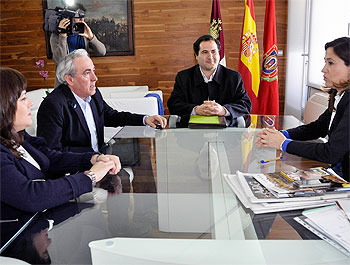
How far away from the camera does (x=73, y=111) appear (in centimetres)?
221

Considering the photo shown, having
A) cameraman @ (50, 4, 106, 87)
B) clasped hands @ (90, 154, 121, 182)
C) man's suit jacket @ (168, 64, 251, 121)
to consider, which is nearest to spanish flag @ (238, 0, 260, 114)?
man's suit jacket @ (168, 64, 251, 121)

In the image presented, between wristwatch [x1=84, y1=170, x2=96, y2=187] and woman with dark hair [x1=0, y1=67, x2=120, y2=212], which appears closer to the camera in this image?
woman with dark hair [x1=0, y1=67, x2=120, y2=212]

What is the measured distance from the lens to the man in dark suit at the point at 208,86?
283 centimetres

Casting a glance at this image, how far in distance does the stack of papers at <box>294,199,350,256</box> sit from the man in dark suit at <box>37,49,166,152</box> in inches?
56.3

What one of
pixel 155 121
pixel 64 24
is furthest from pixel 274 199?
pixel 64 24

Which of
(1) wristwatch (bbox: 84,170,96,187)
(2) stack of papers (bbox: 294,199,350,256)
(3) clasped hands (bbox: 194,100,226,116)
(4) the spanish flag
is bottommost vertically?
(2) stack of papers (bbox: 294,199,350,256)

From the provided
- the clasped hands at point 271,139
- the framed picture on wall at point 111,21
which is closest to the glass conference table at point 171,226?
the clasped hands at point 271,139

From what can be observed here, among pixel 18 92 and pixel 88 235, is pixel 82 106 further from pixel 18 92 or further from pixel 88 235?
pixel 88 235

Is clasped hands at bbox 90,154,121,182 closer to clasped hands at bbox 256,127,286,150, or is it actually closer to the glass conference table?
the glass conference table

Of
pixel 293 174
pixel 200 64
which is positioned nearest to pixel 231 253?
pixel 293 174

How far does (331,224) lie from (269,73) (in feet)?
12.4

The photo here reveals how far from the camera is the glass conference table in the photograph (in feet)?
3.15

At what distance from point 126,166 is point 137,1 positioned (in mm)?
4621

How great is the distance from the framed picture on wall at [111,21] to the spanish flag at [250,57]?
207 centimetres
